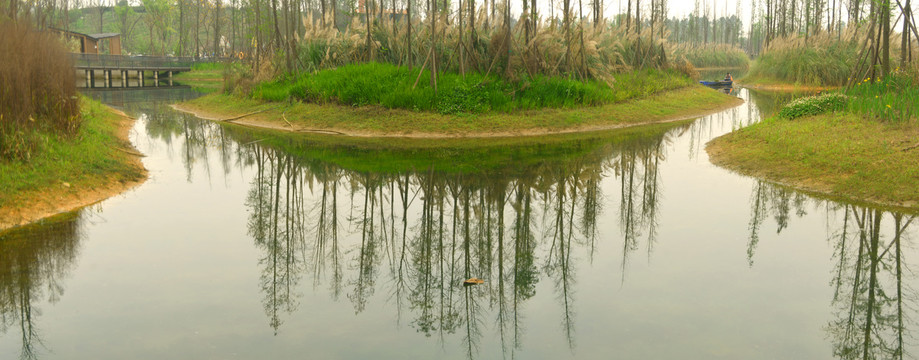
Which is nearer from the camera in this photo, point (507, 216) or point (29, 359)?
point (29, 359)

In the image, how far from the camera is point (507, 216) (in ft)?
33.9

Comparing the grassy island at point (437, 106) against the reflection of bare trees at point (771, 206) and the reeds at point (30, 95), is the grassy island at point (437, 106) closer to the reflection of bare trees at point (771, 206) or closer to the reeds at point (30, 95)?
the reeds at point (30, 95)

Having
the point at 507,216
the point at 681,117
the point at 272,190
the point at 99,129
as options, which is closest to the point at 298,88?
the point at 99,129

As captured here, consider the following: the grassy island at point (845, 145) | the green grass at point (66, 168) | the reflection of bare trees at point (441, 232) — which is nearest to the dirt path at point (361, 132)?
the grassy island at point (845, 145)

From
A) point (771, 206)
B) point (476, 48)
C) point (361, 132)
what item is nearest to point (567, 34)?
point (476, 48)

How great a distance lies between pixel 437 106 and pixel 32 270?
12.9 metres

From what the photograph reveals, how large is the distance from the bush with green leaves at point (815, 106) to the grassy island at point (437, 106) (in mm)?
5135

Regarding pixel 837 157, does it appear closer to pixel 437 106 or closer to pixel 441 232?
pixel 441 232

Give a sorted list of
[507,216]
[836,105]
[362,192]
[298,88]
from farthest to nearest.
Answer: [298,88]
[836,105]
[362,192]
[507,216]

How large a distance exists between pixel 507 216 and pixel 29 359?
602 cm

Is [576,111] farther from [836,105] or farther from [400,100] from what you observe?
[836,105]

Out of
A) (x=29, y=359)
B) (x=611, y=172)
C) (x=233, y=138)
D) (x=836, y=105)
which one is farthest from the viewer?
(x=233, y=138)

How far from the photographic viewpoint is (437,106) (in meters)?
20.0

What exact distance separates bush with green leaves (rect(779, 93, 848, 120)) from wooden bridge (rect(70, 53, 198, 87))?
129 ft
